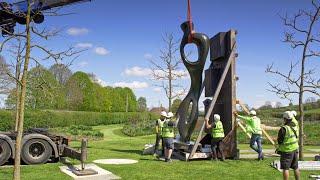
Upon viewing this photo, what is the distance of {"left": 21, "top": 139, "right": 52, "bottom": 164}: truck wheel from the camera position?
43.7ft

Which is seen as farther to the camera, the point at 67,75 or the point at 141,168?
the point at 67,75

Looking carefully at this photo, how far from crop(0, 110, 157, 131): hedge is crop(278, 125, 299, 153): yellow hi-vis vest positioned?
24944 mm

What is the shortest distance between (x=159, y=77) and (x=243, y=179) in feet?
63.1

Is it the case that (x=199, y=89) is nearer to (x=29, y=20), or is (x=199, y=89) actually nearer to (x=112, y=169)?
(x=112, y=169)

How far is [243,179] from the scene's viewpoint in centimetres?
1127

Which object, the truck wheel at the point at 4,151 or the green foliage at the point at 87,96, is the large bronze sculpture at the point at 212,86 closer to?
the truck wheel at the point at 4,151

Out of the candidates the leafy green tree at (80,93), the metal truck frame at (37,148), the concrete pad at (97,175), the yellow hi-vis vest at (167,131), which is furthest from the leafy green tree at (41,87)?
the leafy green tree at (80,93)

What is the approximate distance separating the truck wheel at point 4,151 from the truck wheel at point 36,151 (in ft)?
1.63

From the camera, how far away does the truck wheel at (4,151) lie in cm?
1277

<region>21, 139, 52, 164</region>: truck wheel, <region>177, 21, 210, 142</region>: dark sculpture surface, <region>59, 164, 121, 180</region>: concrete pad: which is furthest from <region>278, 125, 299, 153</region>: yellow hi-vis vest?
<region>21, 139, 52, 164</region>: truck wheel

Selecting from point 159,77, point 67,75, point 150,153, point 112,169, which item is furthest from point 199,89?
point 67,75

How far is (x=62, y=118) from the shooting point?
42.0 m

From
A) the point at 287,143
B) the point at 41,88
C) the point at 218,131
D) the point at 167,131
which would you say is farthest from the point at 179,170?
the point at 41,88

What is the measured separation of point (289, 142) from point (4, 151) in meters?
8.20
